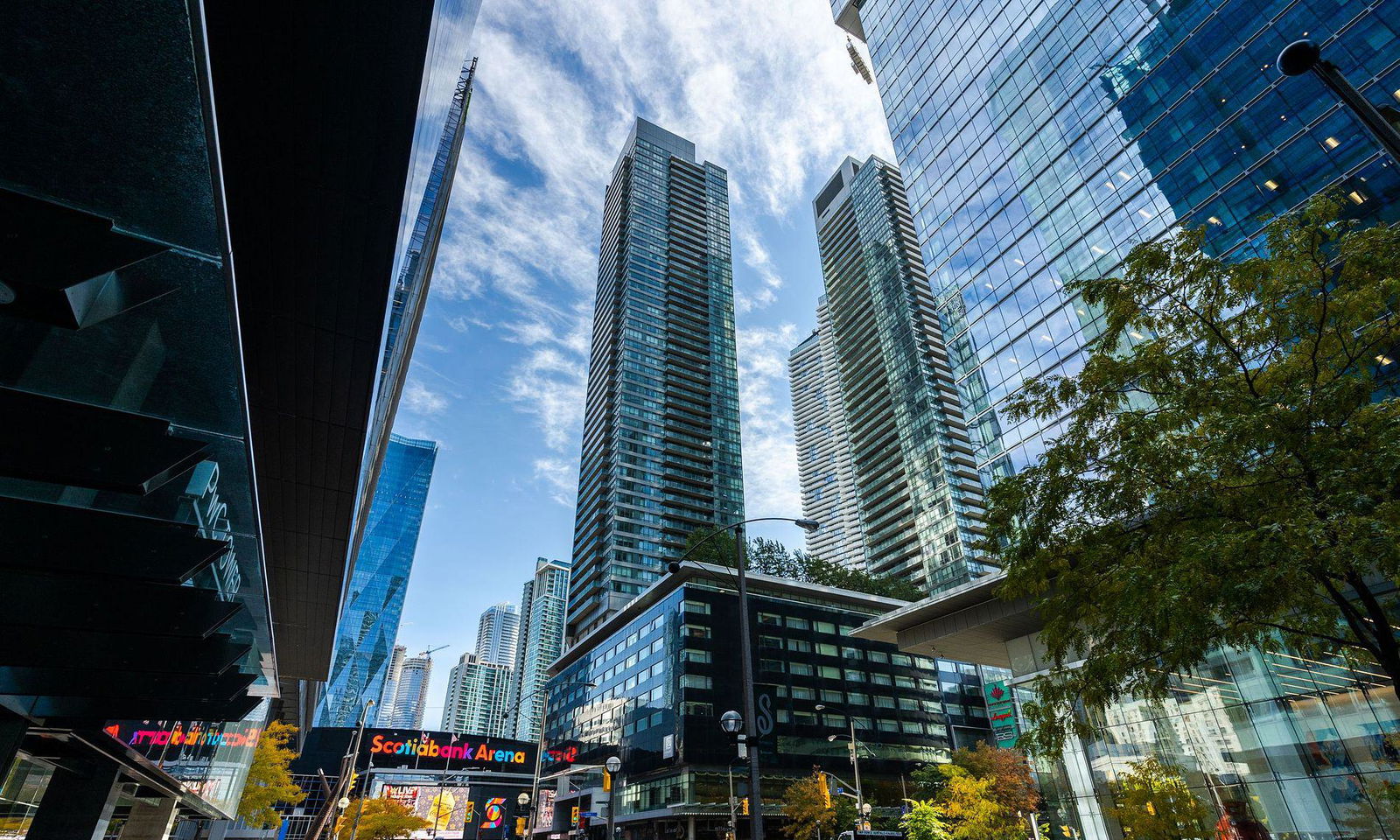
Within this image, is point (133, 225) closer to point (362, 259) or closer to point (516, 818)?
point (362, 259)

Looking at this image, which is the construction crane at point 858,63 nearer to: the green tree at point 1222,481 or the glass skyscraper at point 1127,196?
the glass skyscraper at point 1127,196

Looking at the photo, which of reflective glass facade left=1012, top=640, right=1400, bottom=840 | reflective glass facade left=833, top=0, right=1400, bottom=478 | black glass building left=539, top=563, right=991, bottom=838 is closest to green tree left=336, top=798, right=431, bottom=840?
black glass building left=539, top=563, right=991, bottom=838

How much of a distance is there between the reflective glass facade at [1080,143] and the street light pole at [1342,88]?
2135 cm

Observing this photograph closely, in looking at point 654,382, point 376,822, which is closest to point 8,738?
point 376,822

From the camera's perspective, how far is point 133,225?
4988mm

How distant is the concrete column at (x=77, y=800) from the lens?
16188mm

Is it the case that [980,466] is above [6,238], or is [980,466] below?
above

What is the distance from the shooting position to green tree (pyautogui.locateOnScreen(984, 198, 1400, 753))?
898 cm

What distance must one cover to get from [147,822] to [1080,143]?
61.7m

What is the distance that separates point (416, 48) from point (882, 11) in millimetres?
79824

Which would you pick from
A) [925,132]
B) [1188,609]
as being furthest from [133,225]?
[925,132]

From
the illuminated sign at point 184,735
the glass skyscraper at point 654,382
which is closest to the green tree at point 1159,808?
the illuminated sign at point 184,735

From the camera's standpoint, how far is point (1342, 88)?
28.0 ft

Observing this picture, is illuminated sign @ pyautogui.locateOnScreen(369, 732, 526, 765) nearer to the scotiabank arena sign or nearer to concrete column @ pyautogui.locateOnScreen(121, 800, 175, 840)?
the scotiabank arena sign
